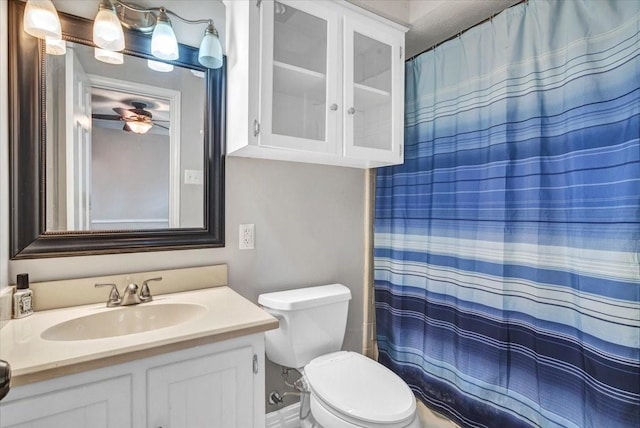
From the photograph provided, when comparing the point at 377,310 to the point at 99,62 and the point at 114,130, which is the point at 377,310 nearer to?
the point at 114,130

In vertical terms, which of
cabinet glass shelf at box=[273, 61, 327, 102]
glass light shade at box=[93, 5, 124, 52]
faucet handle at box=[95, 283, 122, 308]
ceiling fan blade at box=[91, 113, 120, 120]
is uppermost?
glass light shade at box=[93, 5, 124, 52]

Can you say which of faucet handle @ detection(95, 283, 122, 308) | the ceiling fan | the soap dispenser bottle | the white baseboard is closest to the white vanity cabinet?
the ceiling fan

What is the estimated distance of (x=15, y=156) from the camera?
1.10 meters

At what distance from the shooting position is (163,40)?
1268 millimetres

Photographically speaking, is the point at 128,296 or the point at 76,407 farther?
the point at 128,296

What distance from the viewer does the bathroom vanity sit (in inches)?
30.9

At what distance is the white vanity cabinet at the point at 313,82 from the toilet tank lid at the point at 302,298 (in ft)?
2.19

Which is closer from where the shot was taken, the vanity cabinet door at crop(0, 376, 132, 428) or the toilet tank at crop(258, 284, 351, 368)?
the vanity cabinet door at crop(0, 376, 132, 428)

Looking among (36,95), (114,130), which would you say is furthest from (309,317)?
(36,95)

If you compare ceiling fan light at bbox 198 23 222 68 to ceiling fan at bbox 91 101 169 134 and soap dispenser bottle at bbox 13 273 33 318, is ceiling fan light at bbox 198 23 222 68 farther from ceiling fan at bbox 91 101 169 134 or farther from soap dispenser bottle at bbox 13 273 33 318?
soap dispenser bottle at bbox 13 273 33 318

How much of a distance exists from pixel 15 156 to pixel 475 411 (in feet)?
6.80

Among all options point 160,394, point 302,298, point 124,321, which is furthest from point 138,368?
point 302,298

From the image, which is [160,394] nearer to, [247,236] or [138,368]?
[138,368]

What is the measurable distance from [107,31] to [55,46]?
204mm
